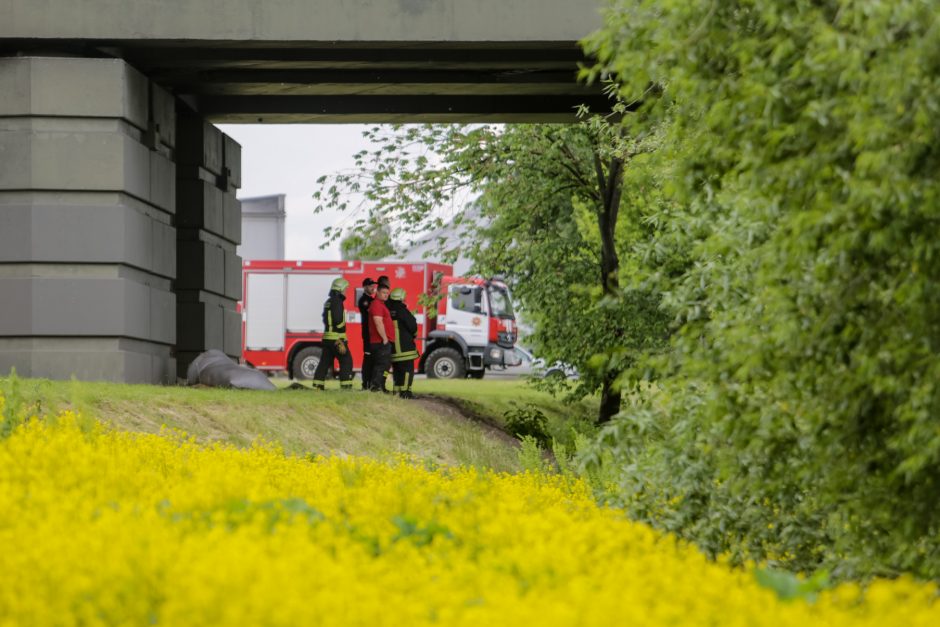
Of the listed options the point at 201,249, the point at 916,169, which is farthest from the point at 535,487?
the point at 201,249

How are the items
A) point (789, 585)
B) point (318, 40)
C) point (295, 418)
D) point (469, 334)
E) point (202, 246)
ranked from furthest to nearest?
point (469, 334) → point (202, 246) → point (318, 40) → point (295, 418) → point (789, 585)

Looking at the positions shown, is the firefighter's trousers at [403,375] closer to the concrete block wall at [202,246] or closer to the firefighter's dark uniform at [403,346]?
the firefighter's dark uniform at [403,346]

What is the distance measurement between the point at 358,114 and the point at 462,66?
10.9 ft

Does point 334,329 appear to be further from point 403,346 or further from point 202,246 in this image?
point 202,246

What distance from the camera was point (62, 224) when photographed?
16.0 metres

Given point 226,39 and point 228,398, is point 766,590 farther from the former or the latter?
point 226,39

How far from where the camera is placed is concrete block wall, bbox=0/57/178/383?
15.9m

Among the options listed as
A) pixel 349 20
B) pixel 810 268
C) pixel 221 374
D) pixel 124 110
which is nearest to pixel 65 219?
pixel 124 110

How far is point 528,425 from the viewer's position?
21672 millimetres

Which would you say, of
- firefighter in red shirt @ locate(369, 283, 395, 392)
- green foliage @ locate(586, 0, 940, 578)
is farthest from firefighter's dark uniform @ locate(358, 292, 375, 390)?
green foliage @ locate(586, 0, 940, 578)

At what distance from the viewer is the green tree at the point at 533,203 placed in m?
22.5

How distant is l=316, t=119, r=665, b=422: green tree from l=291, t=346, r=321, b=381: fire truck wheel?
1475 cm

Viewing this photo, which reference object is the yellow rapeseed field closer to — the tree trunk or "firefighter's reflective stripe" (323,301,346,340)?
"firefighter's reflective stripe" (323,301,346,340)

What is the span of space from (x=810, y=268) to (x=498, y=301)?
29.8 meters
